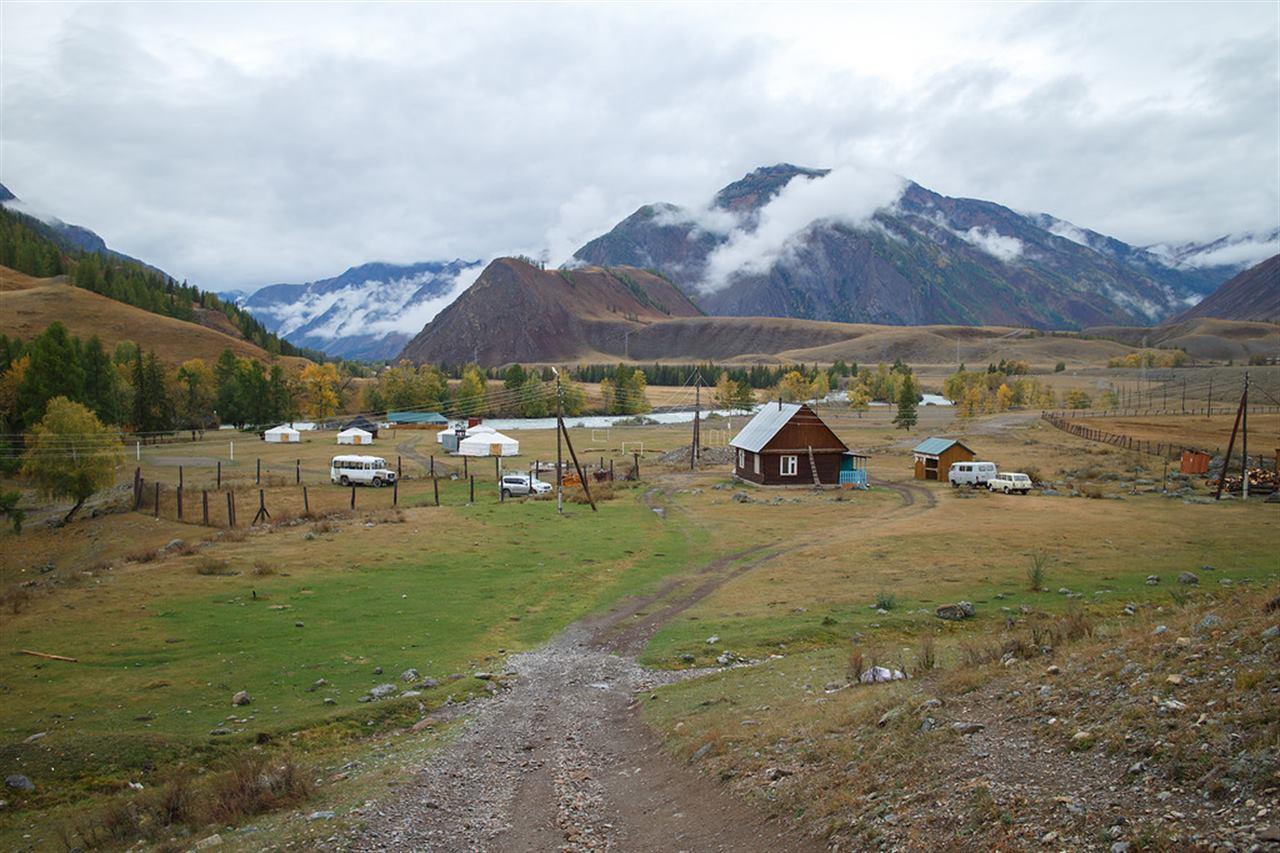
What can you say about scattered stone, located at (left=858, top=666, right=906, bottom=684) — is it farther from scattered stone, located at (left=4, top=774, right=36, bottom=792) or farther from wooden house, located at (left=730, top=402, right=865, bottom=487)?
wooden house, located at (left=730, top=402, right=865, bottom=487)

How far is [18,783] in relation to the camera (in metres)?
12.7

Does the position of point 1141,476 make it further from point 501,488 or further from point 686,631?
point 686,631

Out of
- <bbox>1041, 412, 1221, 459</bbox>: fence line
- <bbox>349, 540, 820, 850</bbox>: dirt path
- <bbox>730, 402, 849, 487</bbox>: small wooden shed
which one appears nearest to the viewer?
<bbox>349, 540, 820, 850</bbox>: dirt path

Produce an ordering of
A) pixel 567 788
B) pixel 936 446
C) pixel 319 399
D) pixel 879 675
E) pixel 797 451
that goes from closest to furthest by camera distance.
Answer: pixel 567 788 < pixel 879 675 < pixel 797 451 < pixel 936 446 < pixel 319 399

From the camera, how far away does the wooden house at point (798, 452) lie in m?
59.4

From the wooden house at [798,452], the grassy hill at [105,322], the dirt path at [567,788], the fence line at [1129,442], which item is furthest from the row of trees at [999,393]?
the grassy hill at [105,322]

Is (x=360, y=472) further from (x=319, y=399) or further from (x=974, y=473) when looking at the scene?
(x=319, y=399)

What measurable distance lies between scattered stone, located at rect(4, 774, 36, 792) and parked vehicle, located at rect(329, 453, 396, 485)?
48.8 metres

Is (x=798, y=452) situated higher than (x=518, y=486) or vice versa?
(x=798, y=452)

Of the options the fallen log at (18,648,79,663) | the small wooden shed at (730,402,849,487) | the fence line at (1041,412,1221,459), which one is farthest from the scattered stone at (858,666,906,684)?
the fence line at (1041,412,1221,459)

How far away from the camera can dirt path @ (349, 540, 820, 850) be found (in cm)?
1046

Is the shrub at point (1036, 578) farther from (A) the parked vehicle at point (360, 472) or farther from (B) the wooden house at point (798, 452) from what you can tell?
(A) the parked vehicle at point (360, 472)

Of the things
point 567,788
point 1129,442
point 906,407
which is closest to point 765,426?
point 1129,442

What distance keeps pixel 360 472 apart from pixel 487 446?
22189 millimetres
